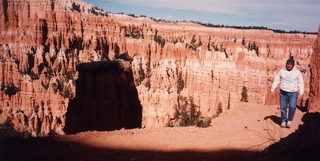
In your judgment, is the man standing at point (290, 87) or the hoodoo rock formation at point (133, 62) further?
the hoodoo rock formation at point (133, 62)

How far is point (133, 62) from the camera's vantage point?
37.2 metres

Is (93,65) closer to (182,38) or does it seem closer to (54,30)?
(54,30)

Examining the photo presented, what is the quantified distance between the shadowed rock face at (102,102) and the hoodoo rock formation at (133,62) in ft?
17.1

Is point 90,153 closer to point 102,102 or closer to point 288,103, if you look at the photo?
point 288,103

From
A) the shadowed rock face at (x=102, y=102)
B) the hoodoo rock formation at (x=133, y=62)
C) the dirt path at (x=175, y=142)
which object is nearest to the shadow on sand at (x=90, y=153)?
the dirt path at (x=175, y=142)

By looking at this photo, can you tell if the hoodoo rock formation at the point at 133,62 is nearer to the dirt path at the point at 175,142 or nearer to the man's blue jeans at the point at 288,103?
the dirt path at the point at 175,142

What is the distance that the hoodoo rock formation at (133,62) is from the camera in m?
28.5

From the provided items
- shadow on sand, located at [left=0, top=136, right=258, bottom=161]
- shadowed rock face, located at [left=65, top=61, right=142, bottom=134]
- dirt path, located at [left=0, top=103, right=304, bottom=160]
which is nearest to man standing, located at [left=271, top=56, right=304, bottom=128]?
dirt path, located at [left=0, top=103, right=304, bottom=160]

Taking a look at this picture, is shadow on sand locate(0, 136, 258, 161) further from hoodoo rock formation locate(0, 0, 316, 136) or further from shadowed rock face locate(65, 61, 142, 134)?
hoodoo rock formation locate(0, 0, 316, 136)

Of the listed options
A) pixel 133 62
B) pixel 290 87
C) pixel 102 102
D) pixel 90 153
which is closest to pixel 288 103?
pixel 290 87

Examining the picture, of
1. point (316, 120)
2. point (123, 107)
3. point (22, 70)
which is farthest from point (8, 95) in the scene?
point (316, 120)

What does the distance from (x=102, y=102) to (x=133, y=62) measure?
64.7ft

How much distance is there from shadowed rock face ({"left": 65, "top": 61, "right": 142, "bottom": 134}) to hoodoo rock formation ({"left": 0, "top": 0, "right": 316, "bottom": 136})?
5.21 m

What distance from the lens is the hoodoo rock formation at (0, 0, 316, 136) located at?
2855cm
